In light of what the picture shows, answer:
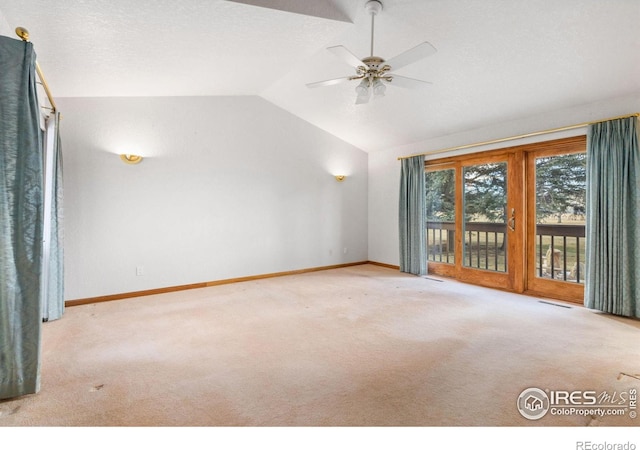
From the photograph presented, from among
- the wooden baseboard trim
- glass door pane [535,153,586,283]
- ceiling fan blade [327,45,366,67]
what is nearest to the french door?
glass door pane [535,153,586,283]

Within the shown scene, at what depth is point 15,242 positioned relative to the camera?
1.96m

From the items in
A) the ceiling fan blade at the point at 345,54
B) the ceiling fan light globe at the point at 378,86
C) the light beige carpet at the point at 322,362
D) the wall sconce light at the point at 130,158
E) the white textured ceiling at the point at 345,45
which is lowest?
the light beige carpet at the point at 322,362

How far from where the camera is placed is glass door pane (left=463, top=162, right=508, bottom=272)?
15.5 feet

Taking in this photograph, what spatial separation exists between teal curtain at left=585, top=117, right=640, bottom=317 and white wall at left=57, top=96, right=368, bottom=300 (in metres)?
3.82

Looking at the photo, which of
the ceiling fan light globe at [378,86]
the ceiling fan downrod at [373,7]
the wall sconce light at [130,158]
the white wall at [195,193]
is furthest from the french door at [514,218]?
the wall sconce light at [130,158]

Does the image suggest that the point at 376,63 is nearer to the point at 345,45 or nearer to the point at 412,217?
the point at 345,45

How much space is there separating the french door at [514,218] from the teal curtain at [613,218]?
0.30 metres

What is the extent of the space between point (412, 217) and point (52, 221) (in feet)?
16.4

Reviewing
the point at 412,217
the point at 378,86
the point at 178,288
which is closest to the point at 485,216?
the point at 412,217

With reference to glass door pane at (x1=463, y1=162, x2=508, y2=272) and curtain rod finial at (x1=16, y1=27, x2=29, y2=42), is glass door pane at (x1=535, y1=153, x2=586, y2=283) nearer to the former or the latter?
glass door pane at (x1=463, y1=162, x2=508, y2=272)

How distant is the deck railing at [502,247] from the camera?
13.3 feet

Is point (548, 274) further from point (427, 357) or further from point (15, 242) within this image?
point (15, 242)

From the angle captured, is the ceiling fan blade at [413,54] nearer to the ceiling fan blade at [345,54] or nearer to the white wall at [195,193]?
the ceiling fan blade at [345,54]

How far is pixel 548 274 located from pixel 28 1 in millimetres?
5769
